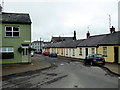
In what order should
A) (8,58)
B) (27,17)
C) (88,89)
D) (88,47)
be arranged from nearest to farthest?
1. (88,89)
2. (8,58)
3. (27,17)
4. (88,47)

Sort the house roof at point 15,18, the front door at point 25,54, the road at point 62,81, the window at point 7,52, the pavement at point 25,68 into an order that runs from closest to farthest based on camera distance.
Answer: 1. the road at point 62,81
2. the pavement at point 25,68
3. the window at point 7,52
4. the house roof at point 15,18
5. the front door at point 25,54

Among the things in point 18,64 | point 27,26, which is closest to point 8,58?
point 18,64

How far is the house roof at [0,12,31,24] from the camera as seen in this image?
62.2ft

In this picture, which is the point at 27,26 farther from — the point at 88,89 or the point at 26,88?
the point at 88,89

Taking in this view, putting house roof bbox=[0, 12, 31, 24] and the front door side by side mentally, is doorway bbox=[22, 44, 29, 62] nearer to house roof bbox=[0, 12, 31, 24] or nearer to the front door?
the front door

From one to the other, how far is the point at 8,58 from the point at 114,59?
15582mm

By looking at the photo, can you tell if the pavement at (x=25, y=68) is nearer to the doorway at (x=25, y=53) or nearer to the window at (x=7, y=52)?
the window at (x=7, y=52)

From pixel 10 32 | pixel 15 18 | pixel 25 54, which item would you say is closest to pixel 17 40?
pixel 10 32

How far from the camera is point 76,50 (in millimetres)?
32062

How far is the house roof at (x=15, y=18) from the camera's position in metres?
19.0

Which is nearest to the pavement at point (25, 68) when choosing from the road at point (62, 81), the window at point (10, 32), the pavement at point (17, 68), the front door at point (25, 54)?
the pavement at point (17, 68)

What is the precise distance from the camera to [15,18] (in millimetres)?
20000

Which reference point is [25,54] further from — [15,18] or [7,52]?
[15,18]

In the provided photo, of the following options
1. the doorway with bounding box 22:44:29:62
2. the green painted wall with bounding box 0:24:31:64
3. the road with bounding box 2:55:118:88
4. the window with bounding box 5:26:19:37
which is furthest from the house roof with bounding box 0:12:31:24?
the road with bounding box 2:55:118:88
